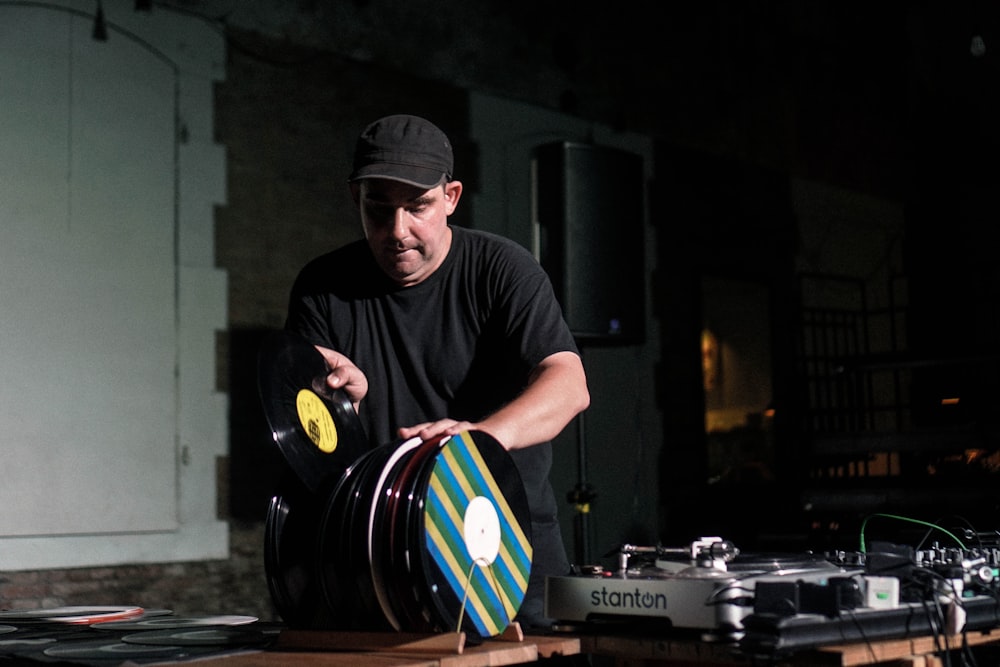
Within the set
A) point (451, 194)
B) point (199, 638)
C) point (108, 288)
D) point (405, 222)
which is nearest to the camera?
point (199, 638)

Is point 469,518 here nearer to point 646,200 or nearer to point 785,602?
point 785,602

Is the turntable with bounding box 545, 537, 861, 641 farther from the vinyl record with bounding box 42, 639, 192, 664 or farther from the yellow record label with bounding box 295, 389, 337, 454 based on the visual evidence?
the vinyl record with bounding box 42, 639, 192, 664

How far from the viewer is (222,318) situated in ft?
19.4

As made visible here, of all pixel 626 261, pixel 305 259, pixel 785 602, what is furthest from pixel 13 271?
pixel 785 602

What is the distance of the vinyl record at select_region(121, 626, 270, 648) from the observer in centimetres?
186

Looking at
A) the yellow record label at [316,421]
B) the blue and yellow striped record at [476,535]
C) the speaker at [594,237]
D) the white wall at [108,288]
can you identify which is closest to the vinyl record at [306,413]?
the yellow record label at [316,421]

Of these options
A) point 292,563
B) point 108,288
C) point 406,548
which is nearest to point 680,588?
point 406,548

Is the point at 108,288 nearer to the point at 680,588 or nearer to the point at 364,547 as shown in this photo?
the point at 364,547

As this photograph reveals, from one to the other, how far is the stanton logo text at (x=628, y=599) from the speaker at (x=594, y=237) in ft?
15.3

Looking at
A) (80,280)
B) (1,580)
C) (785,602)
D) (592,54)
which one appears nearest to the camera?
(785,602)

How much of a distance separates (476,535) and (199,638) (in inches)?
21.0

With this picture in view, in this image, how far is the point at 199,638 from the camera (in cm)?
190

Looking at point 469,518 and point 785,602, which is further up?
point 469,518

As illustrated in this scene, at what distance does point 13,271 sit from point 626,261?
3.19 metres
